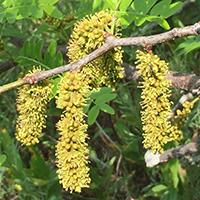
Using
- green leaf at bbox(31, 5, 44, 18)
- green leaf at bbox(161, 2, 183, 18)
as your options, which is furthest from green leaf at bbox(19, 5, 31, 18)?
green leaf at bbox(161, 2, 183, 18)

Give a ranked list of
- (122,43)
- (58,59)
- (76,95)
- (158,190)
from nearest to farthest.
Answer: (76,95), (122,43), (58,59), (158,190)

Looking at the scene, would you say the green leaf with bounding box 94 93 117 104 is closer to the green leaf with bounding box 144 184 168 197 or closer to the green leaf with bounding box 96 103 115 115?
the green leaf with bounding box 96 103 115 115

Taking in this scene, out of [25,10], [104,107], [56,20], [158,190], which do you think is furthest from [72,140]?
[158,190]

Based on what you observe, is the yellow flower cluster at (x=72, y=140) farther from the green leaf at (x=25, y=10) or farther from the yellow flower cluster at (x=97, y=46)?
the green leaf at (x=25, y=10)

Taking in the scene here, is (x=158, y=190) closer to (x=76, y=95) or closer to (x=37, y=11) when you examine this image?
(x=76, y=95)

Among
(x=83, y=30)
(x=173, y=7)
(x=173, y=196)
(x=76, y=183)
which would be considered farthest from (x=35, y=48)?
(x=173, y=196)
